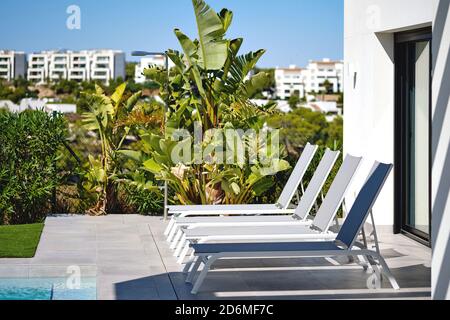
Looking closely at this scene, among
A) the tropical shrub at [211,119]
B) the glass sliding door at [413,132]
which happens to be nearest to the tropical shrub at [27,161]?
the tropical shrub at [211,119]

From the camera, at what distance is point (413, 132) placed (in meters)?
11.9

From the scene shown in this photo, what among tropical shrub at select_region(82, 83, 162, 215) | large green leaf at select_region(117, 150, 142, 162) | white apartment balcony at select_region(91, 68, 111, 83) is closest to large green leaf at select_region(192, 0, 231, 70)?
tropical shrub at select_region(82, 83, 162, 215)

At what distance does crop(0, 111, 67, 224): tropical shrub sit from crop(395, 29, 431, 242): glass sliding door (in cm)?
584

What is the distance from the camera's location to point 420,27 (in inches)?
444

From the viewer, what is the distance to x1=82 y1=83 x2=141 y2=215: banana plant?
561 inches

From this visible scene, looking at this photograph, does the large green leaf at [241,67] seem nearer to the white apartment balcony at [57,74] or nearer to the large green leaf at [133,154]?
the large green leaf at [133,154]

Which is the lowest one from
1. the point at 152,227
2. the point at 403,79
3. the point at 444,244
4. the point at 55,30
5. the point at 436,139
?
the point at 152,227

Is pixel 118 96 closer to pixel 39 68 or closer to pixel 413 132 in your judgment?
pixel 413 132

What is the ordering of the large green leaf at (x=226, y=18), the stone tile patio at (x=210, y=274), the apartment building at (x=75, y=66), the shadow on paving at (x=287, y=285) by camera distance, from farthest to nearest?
the apartment building at (x=75, y=66) → the large green leaf at (x=226, y=18) → the stone tile patio at (x=210, y=274) → the shadow on paving at (x=287, y=285)

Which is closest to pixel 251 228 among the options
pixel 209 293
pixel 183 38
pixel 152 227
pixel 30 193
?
pixel 209 293

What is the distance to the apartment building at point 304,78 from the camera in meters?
75.5

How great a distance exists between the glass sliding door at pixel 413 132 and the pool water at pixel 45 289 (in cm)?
514
